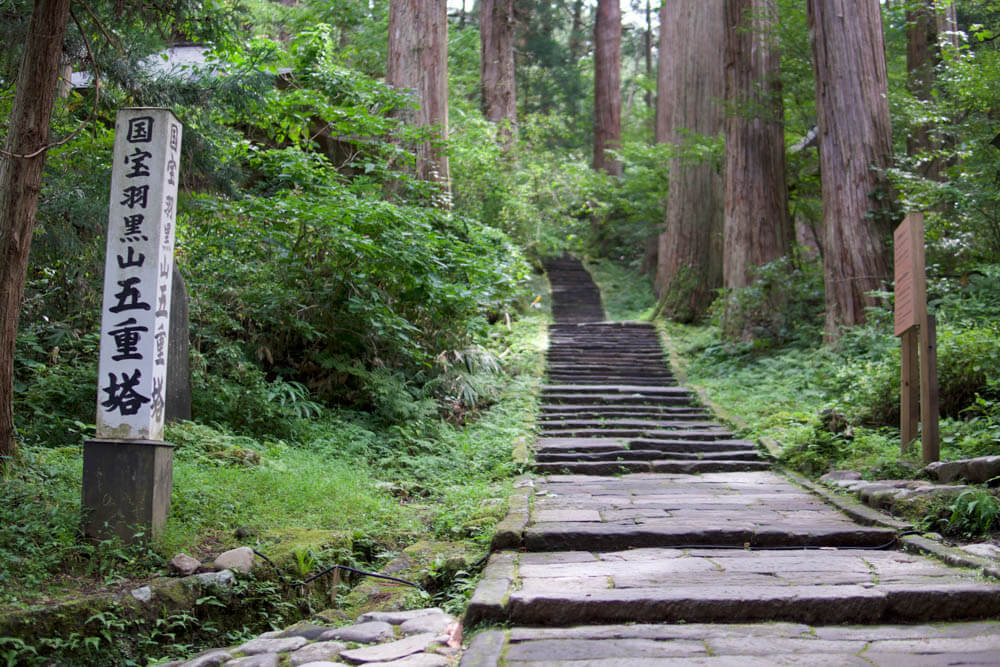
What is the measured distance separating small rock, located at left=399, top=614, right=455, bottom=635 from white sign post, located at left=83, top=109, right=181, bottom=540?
1.82m

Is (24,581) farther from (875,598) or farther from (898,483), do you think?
(898,483)

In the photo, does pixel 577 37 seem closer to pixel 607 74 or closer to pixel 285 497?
pixel 607 74

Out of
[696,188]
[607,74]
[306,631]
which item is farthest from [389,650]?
[607,74]

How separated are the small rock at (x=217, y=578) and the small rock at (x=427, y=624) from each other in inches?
45.4

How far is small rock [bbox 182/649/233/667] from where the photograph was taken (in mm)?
3648

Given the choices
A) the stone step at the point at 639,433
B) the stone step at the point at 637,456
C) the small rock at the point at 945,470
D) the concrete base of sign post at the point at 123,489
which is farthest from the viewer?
the stone step at the point at 639,433

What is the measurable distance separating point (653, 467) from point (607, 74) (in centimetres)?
2106

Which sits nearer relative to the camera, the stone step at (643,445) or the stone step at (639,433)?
the stone step at (643,445)

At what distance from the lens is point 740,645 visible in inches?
133

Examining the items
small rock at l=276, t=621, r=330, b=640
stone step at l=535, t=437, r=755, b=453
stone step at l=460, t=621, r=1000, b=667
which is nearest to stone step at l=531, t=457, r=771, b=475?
stone step at l=535, t=437, r=755, b=453

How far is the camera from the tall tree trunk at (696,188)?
16906 millimetres

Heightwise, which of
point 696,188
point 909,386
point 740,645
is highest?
point 696,188

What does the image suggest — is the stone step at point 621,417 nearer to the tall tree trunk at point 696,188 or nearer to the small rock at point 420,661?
the tall tree trunk at point 696,188

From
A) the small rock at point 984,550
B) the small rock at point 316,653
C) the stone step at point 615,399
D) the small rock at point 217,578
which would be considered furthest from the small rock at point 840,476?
the small rock at point 217,578
